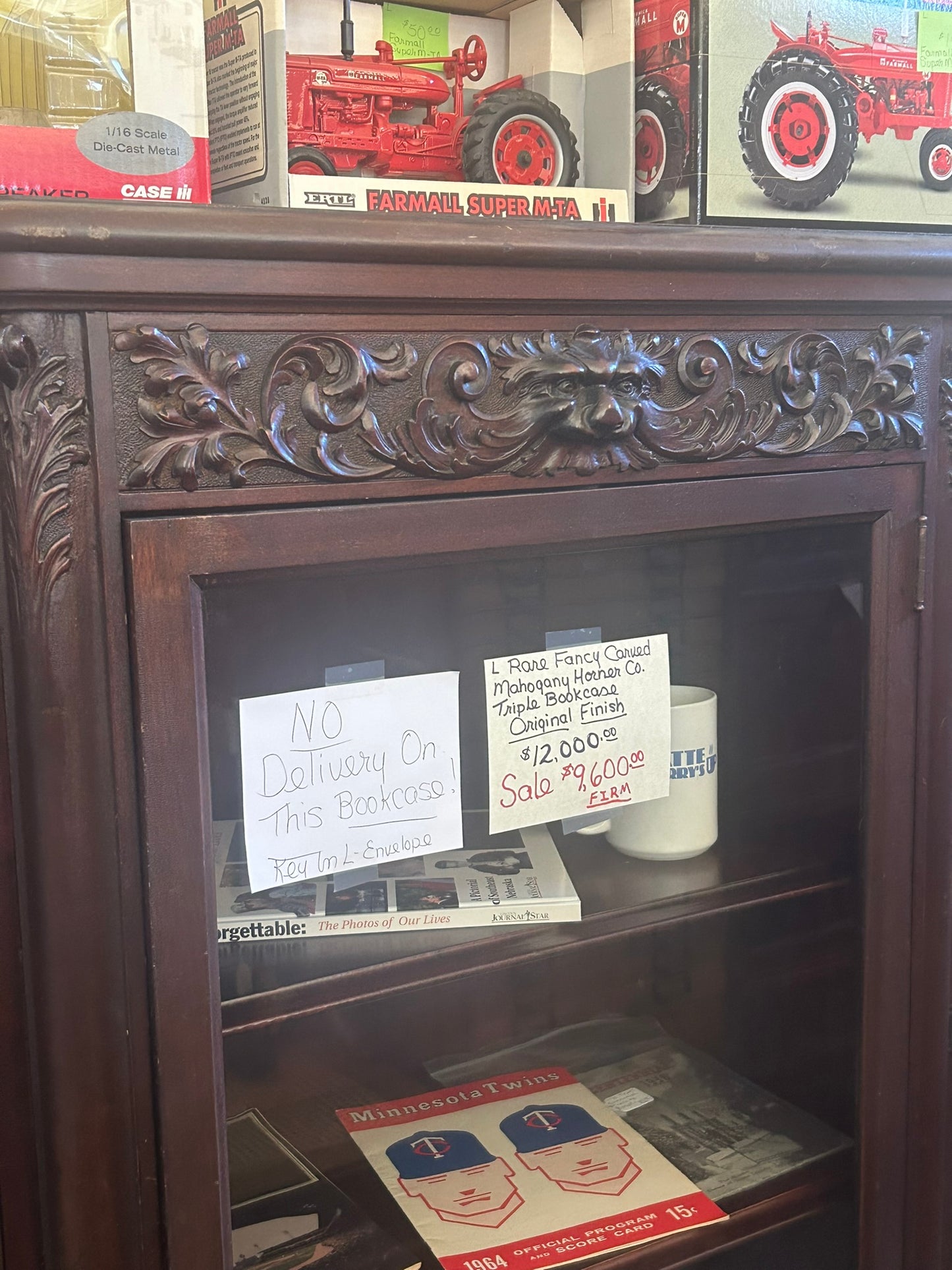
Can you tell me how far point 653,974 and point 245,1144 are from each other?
1.41ft

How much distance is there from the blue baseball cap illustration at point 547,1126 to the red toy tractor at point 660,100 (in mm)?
791

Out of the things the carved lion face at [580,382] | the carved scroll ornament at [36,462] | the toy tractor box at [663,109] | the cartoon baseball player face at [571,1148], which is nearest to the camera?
the carved scroll ornament at [36,462]

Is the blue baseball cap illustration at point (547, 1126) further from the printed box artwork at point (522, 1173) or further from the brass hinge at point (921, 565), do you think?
the brass hinge at point (921, 565)

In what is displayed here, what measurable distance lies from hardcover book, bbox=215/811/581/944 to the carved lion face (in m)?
0.31

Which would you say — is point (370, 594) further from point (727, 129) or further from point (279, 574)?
point (727, 129)

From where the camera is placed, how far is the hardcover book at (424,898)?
815 mm

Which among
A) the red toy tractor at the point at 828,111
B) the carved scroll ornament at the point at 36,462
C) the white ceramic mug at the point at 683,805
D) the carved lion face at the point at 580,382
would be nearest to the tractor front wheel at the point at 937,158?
the red toy tractor at the point at 828,111

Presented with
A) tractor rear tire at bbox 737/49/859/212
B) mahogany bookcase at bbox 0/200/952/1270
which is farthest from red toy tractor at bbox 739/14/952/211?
mahogany bookcase at bbox 0/200/952/1270

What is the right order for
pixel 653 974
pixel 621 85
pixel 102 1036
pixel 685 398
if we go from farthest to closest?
pixel 653 974 → pixel 621 85 → pixel 685 398 → pixel 102 1036

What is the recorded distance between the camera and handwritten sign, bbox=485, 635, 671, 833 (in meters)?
0.86

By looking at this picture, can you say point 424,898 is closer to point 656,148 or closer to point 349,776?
point 349,776

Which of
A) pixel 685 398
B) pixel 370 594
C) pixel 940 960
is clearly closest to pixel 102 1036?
pixel 370 594

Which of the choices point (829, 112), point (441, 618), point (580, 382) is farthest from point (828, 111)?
point (441, 618)

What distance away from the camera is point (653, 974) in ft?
3.56
